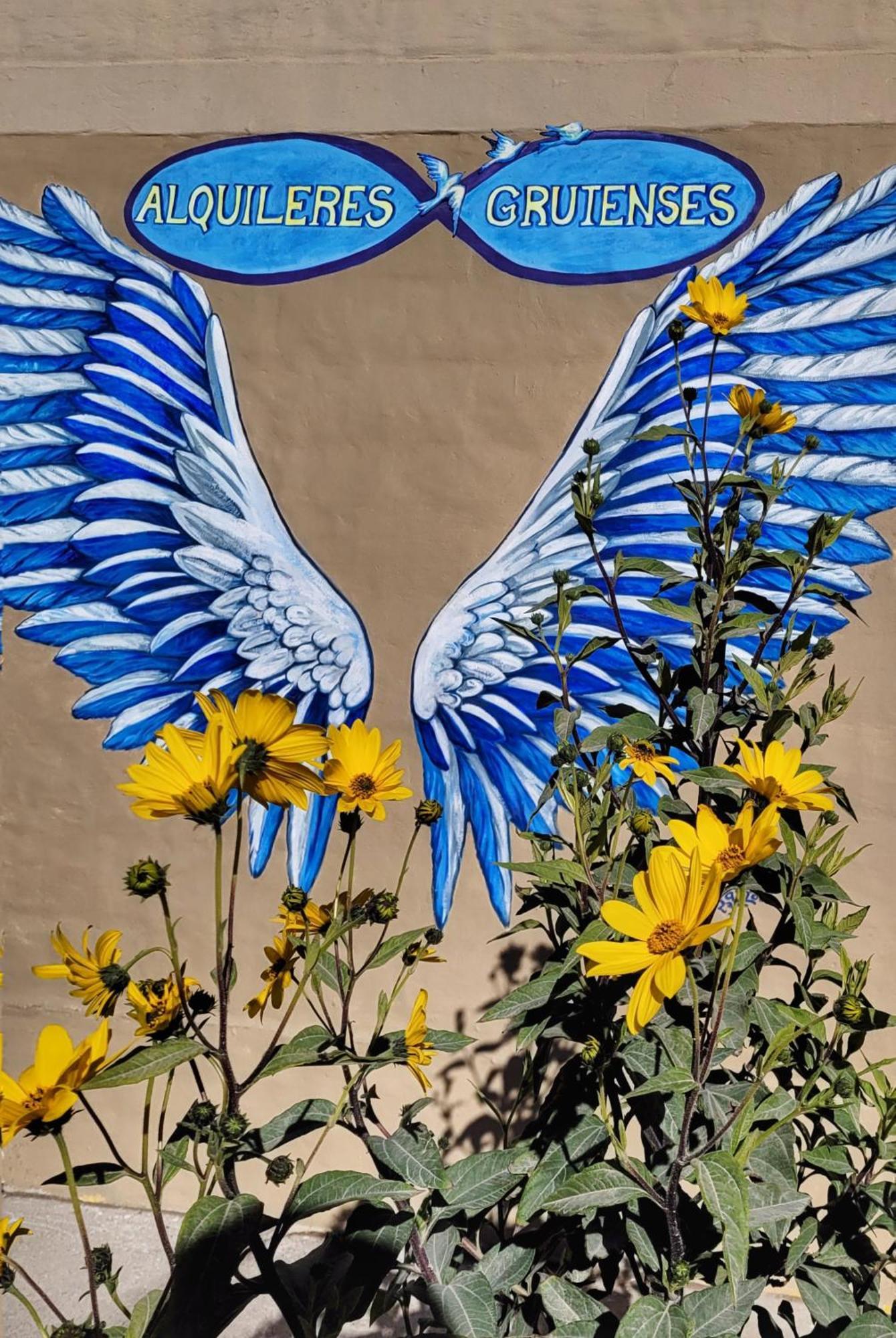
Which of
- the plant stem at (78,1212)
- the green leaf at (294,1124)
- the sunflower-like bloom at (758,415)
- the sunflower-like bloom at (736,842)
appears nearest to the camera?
the plant stem at (78,1212)

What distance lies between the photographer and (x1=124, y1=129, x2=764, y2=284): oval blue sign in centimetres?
249

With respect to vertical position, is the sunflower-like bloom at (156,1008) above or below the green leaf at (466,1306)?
above

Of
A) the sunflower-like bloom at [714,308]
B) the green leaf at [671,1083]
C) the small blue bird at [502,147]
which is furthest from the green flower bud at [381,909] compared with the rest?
the small blue bird at [502,147]

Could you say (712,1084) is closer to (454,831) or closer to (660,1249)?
(660,1249)

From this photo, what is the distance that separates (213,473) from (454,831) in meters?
1.07

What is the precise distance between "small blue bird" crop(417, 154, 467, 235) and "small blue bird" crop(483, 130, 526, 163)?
0.30 ft

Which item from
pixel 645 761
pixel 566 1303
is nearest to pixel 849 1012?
pixel 645 761

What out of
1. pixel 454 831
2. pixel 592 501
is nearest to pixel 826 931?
pixel 592 501

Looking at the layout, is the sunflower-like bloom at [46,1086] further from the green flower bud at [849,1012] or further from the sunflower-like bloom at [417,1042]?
the green flower bud at [849,1012]

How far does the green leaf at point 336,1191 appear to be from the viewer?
109 cm

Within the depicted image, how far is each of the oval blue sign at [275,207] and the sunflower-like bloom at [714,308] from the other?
1.24 metres

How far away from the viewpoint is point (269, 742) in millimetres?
957

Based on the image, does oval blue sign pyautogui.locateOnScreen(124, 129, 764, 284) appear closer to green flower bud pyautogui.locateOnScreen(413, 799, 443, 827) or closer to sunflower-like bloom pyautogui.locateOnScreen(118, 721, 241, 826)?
green flower bud pyautogui.locateOnScreen(413, 799, 443, 827)

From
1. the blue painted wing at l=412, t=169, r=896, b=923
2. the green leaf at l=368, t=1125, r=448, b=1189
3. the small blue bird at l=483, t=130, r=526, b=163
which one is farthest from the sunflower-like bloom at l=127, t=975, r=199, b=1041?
the small blue bird at l=483, t=130, r=526, b=163
